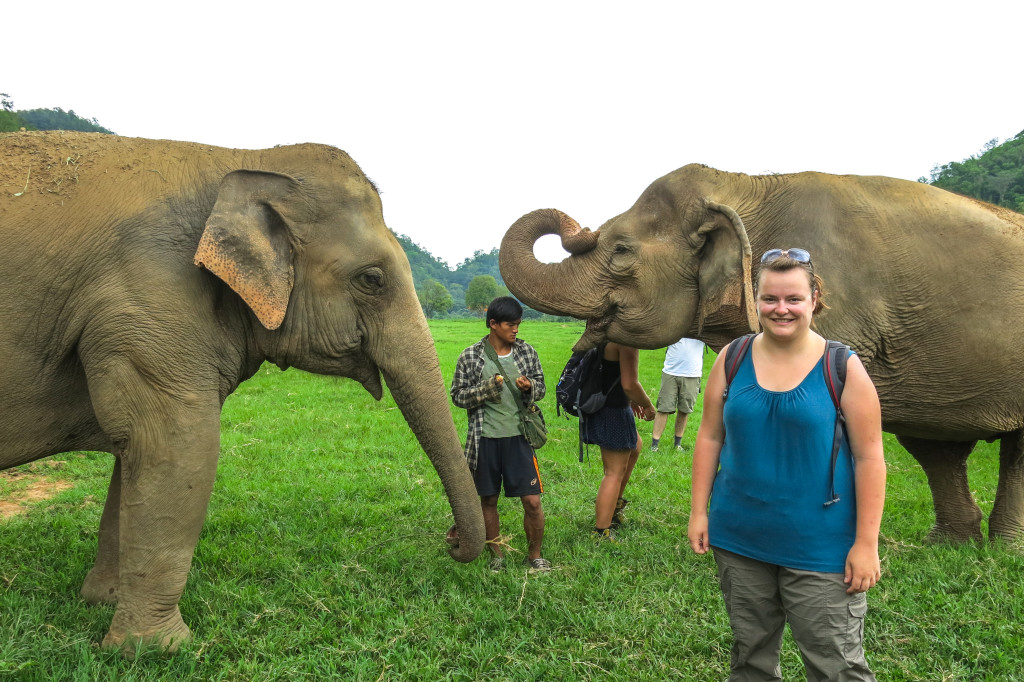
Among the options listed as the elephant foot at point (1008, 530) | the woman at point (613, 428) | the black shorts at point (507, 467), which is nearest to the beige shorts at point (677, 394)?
the woman at point (613, 428)

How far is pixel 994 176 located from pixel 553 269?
31596 millimetres

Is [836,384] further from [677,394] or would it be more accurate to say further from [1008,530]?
[677,394]

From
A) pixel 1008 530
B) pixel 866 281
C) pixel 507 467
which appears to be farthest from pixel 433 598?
pixel 1008 530

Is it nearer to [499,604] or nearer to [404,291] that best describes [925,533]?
[499,604]

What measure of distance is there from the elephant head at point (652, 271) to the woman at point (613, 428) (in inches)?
10.1

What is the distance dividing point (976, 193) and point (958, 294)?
29989mm

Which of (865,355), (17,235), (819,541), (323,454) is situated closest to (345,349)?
(17,235)

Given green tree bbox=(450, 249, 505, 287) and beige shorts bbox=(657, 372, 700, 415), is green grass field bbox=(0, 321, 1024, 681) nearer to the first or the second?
beige shorts bbox=(657, 372, 700, 415)

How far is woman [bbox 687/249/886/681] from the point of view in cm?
192

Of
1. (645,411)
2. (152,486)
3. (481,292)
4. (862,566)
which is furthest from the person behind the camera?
(481,292)

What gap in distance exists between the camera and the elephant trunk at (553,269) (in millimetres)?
4219

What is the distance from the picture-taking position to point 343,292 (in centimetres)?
324

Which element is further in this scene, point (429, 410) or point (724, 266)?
point (724, 266)

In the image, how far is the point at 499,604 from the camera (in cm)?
345
